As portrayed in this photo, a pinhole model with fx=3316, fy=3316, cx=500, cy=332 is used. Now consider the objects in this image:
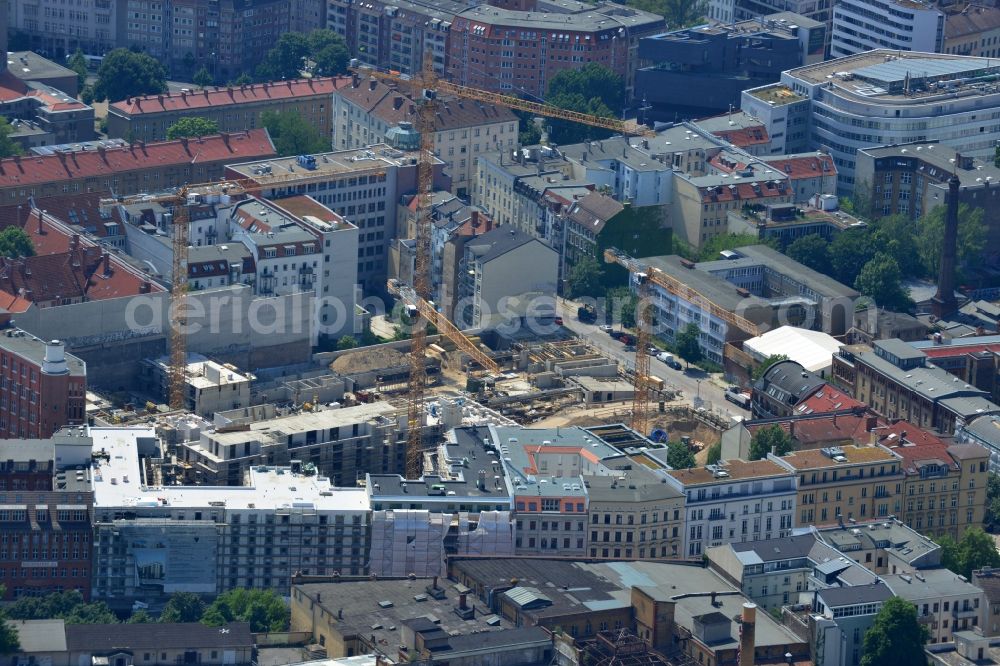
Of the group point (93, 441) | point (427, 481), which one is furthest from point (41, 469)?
point (427, 481)

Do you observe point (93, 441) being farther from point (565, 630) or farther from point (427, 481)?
point (565, 630)

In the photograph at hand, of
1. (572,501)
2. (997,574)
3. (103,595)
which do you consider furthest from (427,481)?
(997,574)

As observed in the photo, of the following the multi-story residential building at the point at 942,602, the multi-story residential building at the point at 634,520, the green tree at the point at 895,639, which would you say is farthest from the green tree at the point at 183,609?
the multi-story residential building at the point at 942,602

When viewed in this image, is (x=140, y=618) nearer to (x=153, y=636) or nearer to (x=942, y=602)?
(x=153, y=636)

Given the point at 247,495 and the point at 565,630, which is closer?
the point at 565,630

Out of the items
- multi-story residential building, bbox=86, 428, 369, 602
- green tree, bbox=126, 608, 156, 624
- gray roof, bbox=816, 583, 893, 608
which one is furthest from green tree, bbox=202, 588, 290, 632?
gray roof, bbox=816, 583, 893, 608

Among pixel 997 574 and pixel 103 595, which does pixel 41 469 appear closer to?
pixel 103 595
